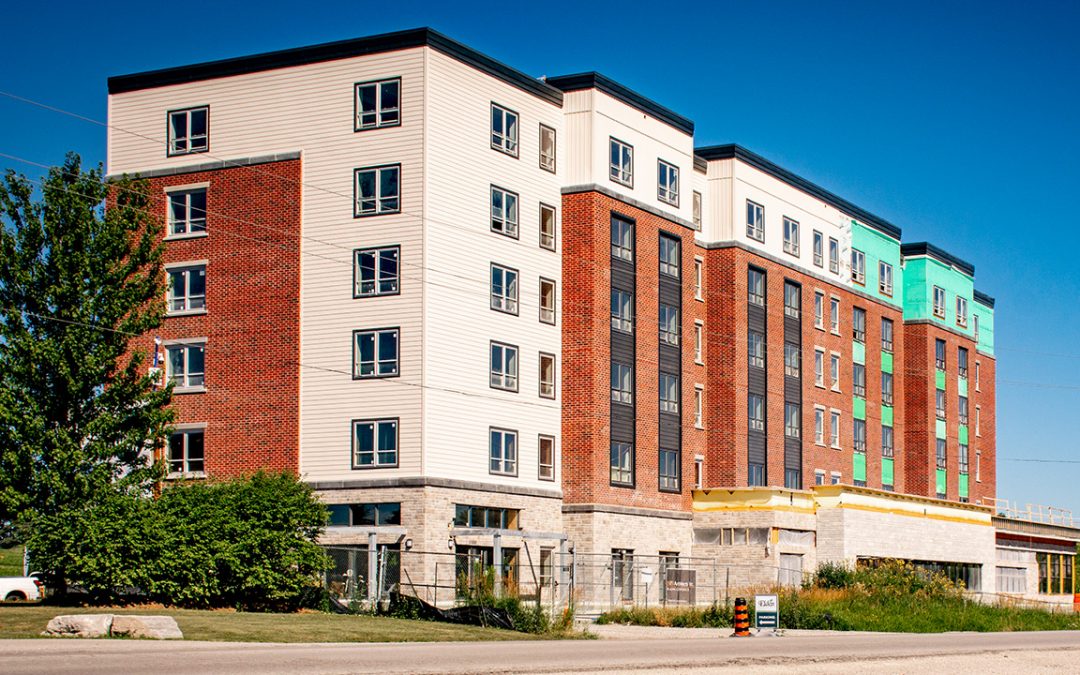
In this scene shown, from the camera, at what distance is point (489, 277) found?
5556cm

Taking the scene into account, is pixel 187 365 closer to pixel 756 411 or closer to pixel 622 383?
pixel 622 383

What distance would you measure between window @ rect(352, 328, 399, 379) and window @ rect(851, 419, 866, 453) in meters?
37.3

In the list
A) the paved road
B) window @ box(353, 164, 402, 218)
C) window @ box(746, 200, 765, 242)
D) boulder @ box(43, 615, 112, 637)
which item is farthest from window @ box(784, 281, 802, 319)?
boulder @ box(43, 615, 112, 637)

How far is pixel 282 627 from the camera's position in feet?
115

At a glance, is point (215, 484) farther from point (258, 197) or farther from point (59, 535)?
point (258, 197)

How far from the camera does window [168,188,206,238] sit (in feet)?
186

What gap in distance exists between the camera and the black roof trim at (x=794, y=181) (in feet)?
232

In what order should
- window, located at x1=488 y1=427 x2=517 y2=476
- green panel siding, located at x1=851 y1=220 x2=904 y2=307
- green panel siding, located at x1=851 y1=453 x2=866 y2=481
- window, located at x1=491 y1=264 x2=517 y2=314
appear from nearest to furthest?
window, located at x1=488 y1=427 x2=517 y2=476
window, located at x1=491 y1=264 x2=517 y2=314
green panel siding, located at x1=851 y1=453 x2=866 y2=481
green panel siding, located at x1=851 y1=220 x2=904 y2=307

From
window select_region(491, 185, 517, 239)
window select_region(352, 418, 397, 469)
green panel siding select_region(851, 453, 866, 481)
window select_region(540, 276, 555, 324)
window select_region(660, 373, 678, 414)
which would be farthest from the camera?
green panel siding select_region(851, 453, 866, 481)

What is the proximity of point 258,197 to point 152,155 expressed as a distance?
17.2ft

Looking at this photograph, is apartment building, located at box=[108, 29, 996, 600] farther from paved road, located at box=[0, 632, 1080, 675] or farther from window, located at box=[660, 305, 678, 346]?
paved road, located at box=[0, 632, 1080, 675]

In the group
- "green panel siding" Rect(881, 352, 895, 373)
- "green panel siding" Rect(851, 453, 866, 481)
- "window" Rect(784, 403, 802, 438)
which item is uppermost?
"green panel siding" Rect(881, 352, 895, 373)

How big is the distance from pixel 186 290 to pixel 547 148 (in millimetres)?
15271

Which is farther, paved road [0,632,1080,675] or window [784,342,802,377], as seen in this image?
window [784,342,802,377]
